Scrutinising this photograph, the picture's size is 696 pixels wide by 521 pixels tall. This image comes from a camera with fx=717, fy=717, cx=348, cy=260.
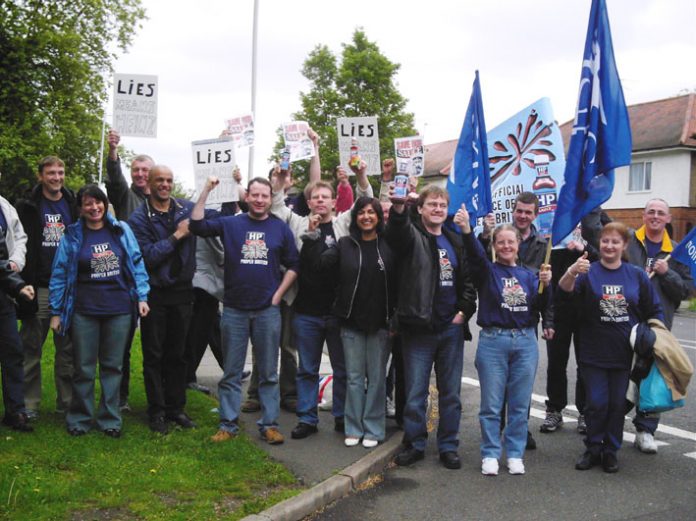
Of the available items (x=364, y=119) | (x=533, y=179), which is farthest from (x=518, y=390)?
(x=364, y=119)

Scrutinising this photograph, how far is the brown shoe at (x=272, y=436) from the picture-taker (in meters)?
5.87

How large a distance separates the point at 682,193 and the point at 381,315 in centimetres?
3036

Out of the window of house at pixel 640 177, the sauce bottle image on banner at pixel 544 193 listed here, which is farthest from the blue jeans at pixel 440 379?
the window of house at pixel 640 177

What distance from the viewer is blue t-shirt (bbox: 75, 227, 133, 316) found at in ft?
18.9

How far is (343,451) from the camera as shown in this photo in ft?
19.0

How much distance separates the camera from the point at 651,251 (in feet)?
21.5

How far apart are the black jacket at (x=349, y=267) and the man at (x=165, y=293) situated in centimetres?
115

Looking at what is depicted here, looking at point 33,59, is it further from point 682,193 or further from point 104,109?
point 682,193

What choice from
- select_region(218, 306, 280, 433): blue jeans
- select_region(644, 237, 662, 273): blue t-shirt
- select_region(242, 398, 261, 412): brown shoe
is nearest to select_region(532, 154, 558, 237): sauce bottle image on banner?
select_region(644, 237, 662, 273): blue t-shirt

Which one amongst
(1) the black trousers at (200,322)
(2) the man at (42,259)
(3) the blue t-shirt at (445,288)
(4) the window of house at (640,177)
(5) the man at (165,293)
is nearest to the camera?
(3) the blue t-shirt at (445,288)

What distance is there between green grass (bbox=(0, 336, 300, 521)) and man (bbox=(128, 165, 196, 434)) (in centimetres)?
28

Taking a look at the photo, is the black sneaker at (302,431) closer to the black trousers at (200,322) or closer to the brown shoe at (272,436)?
the brown shoe at (272,436)

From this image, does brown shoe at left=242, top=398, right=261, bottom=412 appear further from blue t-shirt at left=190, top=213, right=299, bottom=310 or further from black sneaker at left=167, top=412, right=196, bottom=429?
blue t-shirt at left=190, top=213, right=299, bottom=310

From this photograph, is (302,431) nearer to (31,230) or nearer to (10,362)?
(10,362)
